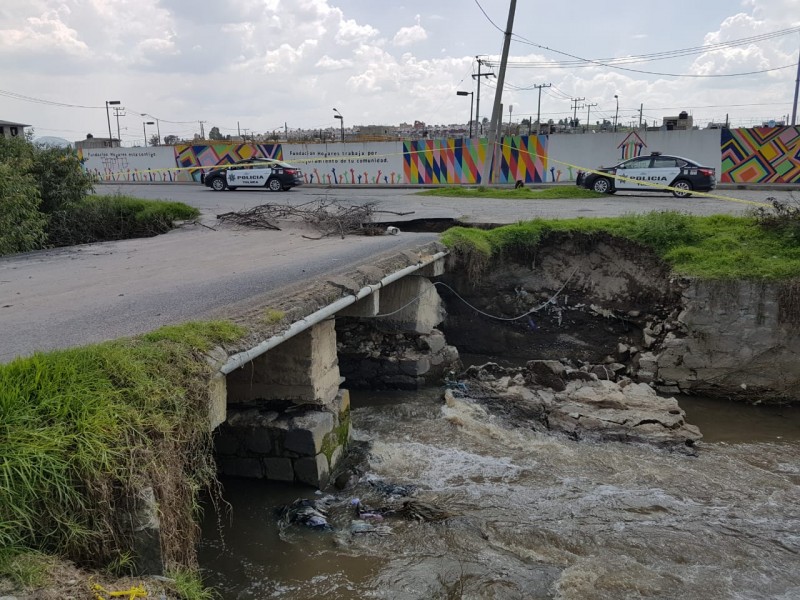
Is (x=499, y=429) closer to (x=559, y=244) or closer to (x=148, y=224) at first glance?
(x=559, y=244)

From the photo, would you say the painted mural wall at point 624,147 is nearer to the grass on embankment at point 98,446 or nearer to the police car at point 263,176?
the police car at point 263,176

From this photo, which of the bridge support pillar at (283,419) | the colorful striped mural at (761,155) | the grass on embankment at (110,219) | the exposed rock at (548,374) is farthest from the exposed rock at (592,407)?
the colorful striped mural at (761,155)

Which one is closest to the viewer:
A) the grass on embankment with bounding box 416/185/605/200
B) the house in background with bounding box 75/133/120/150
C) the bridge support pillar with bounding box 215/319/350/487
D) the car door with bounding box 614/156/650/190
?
the bridge support pillar with bounding box 215/319/350/487

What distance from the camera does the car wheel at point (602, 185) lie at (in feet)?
65.2

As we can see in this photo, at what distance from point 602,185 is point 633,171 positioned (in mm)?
1082

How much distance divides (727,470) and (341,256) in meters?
5.99

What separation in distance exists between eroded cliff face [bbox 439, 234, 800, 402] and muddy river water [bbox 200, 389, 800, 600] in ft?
6.41

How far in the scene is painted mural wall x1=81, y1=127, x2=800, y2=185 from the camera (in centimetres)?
2627

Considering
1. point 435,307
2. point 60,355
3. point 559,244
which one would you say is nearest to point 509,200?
point 559,244

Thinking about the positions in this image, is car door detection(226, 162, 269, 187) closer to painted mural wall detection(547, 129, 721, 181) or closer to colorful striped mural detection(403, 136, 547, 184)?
colorful striped mural detection(403, 136, 547, 184)

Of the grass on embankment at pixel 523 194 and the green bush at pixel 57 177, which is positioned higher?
the green bush at pixel 57 177

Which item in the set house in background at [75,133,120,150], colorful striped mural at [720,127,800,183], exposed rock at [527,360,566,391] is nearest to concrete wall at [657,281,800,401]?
exposed rock at [527,360,566,391]

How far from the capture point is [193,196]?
73.9 ft

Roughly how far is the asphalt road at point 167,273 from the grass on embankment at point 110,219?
83cm
